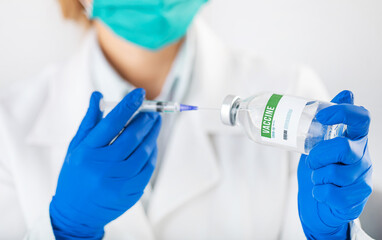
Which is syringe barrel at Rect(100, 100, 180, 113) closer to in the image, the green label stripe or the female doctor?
the female doctor

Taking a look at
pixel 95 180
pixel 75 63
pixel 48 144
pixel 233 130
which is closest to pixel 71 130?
pixel 48 144

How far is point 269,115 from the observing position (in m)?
0.78

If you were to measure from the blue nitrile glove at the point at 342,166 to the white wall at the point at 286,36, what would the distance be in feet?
0.53

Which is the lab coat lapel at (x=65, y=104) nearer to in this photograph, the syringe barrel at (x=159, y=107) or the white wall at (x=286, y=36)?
the white wall at (x=286, y=36)

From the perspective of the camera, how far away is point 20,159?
4.21 ft

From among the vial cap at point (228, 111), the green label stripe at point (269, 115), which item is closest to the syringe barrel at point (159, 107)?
the vial cap at point (228, 111)

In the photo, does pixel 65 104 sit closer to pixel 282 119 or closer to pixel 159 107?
pixel 159 107

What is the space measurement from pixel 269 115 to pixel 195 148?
530 millimetres

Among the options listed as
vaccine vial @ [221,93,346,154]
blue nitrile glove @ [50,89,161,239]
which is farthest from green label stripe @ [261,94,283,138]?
blue nitrile glove @ [50,89,161,239]

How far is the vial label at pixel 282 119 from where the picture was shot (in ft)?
2.46

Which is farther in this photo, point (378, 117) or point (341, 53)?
point (341, 53)

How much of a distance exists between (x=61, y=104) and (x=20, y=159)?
0.73ft

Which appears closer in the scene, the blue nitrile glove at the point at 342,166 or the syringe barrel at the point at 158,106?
the blue nitrile glove at the point at 342,166

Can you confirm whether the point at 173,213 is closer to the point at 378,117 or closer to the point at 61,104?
the point at 61,104
